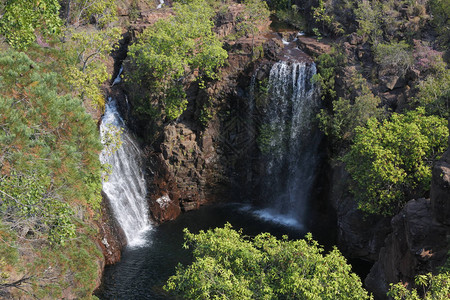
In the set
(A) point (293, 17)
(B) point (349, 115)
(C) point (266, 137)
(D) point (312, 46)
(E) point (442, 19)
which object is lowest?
(C) point (266, 137)

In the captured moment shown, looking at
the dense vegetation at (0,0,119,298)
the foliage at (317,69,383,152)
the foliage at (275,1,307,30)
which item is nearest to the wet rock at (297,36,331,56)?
the foliage at (275,1,307,30)

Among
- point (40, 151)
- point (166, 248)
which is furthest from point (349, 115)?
point (40, 151)

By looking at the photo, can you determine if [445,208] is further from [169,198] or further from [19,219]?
[169,198]

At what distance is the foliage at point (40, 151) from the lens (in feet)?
42.9

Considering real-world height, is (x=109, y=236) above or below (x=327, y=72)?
below

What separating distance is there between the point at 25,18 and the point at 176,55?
780 inches

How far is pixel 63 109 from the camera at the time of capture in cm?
1809

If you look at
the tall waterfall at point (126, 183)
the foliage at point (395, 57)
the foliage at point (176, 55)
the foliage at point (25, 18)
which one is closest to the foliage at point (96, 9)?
the foliage at point (176, 55)

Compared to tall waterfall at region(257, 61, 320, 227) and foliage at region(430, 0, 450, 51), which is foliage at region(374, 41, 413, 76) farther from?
tall waterfall at region(257, 61, 320, 227)

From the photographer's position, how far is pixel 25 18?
1698 centimetres

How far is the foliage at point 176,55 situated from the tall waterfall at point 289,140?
20.4ft

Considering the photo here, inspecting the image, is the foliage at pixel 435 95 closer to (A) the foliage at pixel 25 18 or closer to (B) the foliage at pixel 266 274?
(B) the foliage at pixel 266 274

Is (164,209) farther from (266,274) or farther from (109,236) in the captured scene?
(266,274)

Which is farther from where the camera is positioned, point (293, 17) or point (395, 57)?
point (293, 17)
